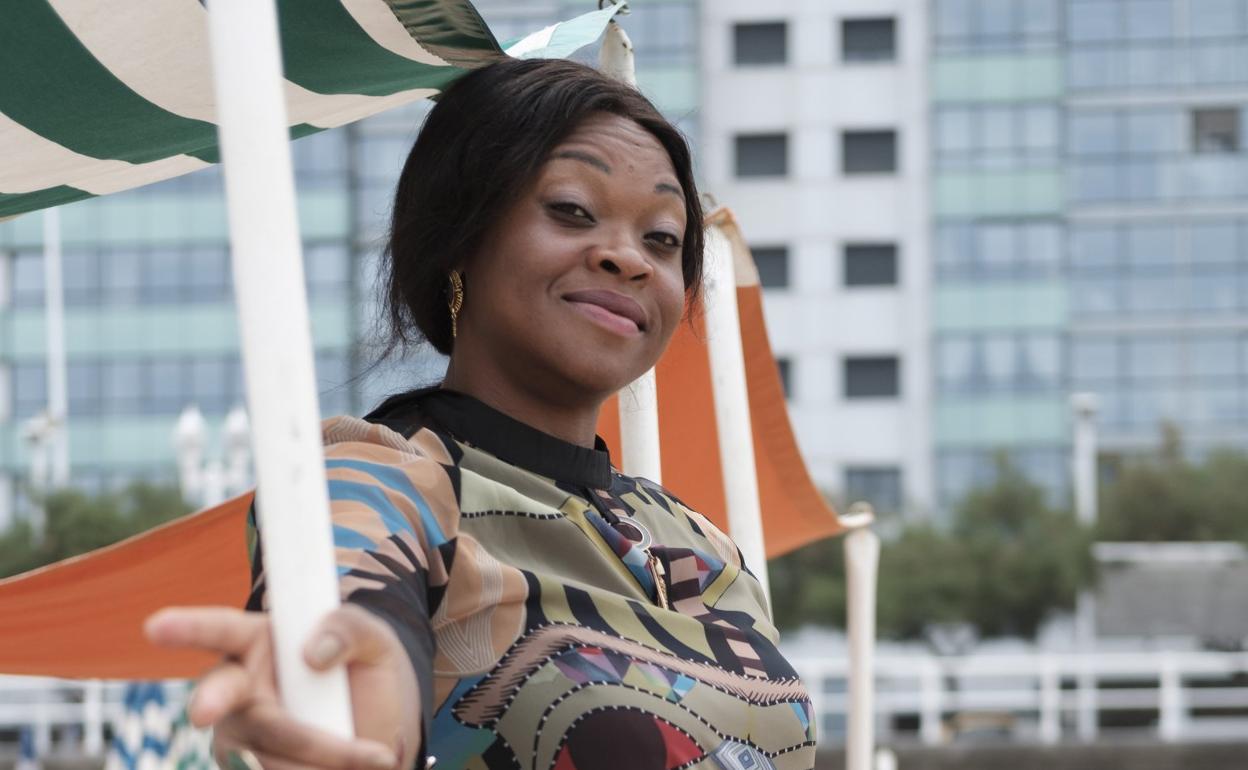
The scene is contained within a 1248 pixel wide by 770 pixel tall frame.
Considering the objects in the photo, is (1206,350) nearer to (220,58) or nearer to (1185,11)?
(1185,11)

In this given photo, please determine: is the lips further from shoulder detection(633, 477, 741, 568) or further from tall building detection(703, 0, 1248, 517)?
tall building detection(703, 0, 1248, 517)

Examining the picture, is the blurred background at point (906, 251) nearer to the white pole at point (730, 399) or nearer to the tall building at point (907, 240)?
the tall building at point (907, 240)

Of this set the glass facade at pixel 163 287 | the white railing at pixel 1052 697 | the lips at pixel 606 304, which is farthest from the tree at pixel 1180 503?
the lips at pixel 606 304

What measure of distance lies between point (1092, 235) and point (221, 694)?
36229 millimetres

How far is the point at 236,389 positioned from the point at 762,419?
34377 mm

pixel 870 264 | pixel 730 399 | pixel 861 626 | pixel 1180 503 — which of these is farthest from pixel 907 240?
pixel 730 399

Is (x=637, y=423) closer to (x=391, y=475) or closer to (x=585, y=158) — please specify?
(x=585, y=158)

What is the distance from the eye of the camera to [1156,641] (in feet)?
100

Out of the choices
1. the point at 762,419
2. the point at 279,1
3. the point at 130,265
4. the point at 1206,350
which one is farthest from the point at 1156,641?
the point at 279,1

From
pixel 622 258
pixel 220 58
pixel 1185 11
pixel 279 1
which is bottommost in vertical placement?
pixel 622 258

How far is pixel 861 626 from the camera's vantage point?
3959 millimetres

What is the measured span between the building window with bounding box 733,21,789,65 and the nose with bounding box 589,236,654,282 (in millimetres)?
36518

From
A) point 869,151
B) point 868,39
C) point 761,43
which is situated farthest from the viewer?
point 761,43

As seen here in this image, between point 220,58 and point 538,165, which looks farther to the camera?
point 538,165
